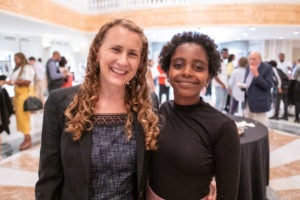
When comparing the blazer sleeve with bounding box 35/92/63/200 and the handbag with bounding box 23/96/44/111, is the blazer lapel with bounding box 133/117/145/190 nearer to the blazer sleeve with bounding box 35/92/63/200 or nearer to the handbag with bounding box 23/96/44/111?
the blazer sleeve with bounding box 35/92/63/200

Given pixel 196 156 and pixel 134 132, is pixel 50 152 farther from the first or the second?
pixel 196 156

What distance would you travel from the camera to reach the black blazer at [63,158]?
1.21 meters

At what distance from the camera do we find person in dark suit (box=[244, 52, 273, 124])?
4.17 meters

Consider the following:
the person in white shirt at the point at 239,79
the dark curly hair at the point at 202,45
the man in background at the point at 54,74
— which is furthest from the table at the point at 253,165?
the man in background at the point at 54,74

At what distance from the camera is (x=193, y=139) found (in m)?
1.29

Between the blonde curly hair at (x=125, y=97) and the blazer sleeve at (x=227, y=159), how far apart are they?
0.31m

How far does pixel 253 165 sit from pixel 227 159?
1.71 meters

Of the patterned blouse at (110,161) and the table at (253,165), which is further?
the table at (253,165)

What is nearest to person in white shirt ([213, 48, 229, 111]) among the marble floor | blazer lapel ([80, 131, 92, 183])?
the marble floor

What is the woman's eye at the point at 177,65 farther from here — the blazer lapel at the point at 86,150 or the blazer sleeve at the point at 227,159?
the blazer lapel at the point at 86,150

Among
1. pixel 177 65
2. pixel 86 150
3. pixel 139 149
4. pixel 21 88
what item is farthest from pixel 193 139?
pixel 21 88

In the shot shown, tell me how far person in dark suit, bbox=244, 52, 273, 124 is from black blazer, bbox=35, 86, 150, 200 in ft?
11.1

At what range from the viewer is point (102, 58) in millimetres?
1261

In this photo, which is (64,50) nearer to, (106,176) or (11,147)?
(11,147)
